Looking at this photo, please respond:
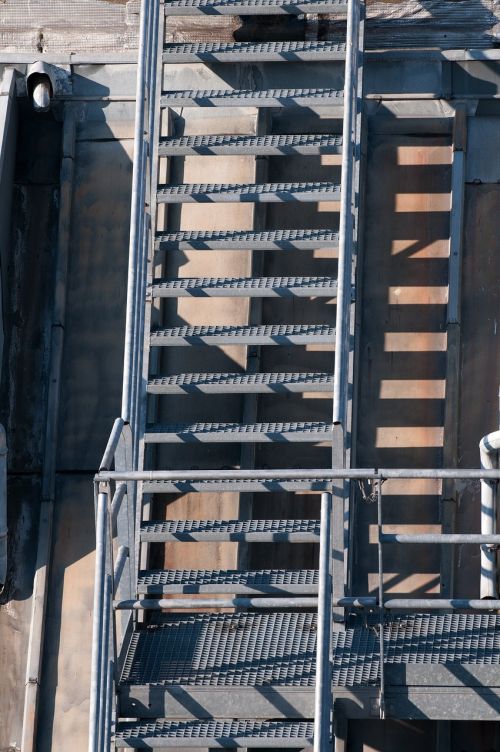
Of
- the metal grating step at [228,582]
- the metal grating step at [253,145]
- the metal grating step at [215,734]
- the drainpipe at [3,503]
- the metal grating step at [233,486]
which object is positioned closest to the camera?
the metal grating step at [215,734]

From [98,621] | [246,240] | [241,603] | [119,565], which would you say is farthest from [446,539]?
[246,240]

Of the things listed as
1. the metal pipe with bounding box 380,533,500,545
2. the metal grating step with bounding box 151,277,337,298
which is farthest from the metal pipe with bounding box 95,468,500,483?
the metal grating step with bounding box 151,277,337,298

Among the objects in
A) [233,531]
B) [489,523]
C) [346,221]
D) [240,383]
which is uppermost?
[346,221]

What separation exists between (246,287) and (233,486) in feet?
4.53

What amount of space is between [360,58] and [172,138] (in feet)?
4.81

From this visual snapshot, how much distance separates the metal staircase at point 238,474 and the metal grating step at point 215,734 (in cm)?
1

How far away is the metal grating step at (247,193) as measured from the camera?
35.3 ft

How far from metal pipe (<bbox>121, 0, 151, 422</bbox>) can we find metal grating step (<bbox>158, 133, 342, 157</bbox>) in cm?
48

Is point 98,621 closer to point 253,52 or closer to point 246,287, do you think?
point 246,287

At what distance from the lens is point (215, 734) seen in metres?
9.30

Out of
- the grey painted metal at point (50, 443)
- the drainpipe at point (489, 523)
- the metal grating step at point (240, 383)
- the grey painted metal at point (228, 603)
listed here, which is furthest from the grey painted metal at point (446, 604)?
the grey painted metal at point (50, 443)

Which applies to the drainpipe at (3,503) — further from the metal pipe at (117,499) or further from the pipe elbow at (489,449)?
Answer: the pipe elbow at (489,449)

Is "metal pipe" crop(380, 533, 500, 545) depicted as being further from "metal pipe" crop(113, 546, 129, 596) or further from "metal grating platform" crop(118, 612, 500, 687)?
"metal pipe" crop(113, 546, 129, 596)

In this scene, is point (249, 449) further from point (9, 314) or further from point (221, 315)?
point (9, 314)
